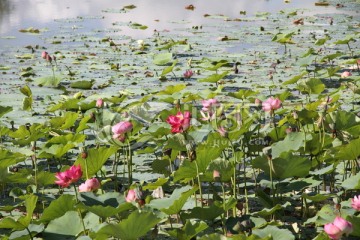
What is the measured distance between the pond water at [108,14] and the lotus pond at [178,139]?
53cm

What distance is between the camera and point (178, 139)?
2531 millimetres

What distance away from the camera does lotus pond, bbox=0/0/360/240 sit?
81.0 inches

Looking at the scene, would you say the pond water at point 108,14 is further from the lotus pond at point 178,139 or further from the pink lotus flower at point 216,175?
the pink lotus flower at point 216,175

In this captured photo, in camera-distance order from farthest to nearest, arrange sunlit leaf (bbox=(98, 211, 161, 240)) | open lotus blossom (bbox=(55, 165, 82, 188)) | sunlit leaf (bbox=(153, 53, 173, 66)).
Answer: sunlit leaf (bbox=(153, 53, 173, 66)), open lotus blossom (bbox=(55, 165, 82, 188)), sunlit leaf (bbox=(98, 211, 161, 240))

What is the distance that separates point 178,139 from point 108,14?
859cm

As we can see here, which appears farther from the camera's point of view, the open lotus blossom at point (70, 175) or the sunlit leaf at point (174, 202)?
the open lotus blossom at point (70, 175)

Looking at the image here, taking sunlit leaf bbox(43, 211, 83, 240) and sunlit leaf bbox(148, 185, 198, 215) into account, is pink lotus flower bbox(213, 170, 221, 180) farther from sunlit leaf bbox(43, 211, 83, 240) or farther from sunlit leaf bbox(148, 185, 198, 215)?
sunlit leaf bbox(43, 211, 83, 240)

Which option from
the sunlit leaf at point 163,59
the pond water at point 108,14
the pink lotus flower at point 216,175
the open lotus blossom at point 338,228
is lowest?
the pond water at point 108,14

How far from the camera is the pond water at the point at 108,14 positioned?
28.7 ft

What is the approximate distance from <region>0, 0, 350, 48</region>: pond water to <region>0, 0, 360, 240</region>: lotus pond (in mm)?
529

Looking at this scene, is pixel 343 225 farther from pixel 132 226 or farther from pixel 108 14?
pixel 108 14

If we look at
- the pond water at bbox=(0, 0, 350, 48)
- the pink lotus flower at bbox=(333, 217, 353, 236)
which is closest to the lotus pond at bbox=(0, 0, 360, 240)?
the pink lotus flower at bbox=(333, 217, 353, 236)

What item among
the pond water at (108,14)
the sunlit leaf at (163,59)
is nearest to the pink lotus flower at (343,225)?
the sunlit leaf at (163,59)

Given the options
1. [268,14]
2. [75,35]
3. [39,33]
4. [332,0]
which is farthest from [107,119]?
[332,0]
